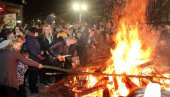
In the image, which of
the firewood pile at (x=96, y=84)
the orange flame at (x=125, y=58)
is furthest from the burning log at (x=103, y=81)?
the orange flame at (x=125, y=58)

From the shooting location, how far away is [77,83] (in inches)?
387

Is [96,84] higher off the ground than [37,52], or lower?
lower

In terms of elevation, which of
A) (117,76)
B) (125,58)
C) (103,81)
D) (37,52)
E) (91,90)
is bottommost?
(91,90)

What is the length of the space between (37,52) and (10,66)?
386 cm

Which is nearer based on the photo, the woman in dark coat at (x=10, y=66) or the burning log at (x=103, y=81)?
the woman in dark coat at (x=10, y=66)

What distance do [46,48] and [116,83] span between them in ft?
11.7

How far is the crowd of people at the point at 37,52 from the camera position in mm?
7355

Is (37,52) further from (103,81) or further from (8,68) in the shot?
(8,68)

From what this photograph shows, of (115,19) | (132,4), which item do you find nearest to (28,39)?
(132,4)

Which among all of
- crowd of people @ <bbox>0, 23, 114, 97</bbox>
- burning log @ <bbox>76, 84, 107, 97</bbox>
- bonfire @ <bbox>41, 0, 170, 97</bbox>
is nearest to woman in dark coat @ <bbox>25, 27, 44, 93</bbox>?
crowd of people @ <bbox>0, 23, 114, 97</bbox>

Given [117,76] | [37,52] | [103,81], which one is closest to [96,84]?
[103,81]

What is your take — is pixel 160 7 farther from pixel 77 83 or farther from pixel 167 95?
pixel 167 95

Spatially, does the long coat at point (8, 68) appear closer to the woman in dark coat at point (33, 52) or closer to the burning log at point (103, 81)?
the burning log at point (103, 81)

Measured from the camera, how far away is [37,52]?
36.6 ft
